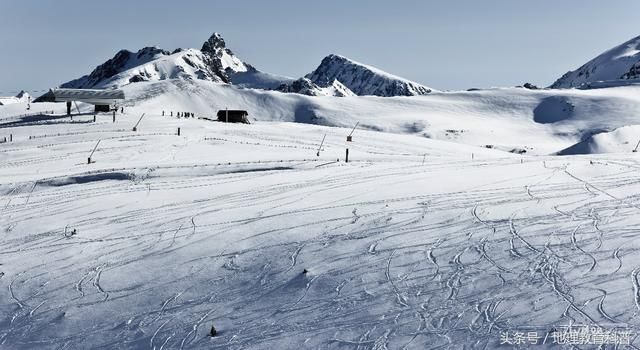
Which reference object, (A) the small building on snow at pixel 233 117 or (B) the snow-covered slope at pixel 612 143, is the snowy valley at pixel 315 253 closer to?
(B) the snow-covered slope at pixel 612 143

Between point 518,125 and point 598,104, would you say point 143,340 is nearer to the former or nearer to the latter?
point 518,125

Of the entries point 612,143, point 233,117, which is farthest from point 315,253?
point 233,117

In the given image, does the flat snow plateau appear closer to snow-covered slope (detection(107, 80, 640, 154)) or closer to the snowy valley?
the snowy valley

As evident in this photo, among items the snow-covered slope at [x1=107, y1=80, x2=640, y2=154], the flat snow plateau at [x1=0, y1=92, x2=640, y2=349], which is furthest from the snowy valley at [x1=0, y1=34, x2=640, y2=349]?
the snow-covered slope at [x1=107, y1=80, x2=640, y2=154]

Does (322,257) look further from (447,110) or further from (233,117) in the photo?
(447,110)

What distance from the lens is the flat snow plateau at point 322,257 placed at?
52.9 feet

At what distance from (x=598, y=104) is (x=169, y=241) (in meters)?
111

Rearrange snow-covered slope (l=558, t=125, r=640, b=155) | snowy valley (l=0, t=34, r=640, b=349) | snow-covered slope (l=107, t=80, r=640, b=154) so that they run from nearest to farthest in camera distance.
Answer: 1. snowy valley (l=0, t=34, r=640, b=349)
2. snow-covered slope (l=558, t=125, r=640, b=155)
3. snow-covered slope (l=107, t=80, r=640, b=154)

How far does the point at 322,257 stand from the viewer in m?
19.6

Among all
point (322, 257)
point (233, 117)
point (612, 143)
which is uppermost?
point (233, 117)

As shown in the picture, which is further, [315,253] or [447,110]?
[447,110]

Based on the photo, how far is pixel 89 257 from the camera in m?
20.8

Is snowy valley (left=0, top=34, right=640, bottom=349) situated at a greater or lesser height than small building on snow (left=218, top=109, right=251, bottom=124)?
lesser

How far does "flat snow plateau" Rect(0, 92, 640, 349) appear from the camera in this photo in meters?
16.1
